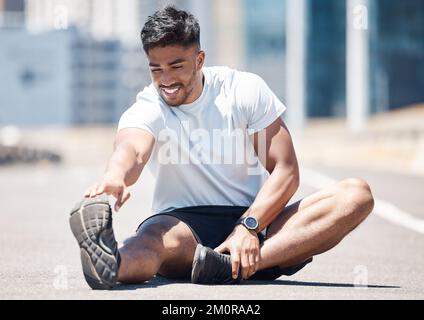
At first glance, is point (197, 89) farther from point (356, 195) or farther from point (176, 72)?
point (356, 195)

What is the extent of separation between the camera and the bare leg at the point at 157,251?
274 inches

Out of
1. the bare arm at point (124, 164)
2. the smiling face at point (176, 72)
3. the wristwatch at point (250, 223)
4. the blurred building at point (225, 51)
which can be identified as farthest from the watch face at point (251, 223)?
the blurred building at point (225, 51)

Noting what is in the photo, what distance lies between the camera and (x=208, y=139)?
7.31 meters

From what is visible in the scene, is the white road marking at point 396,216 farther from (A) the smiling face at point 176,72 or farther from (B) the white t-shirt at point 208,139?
(A) the smiling face at point 176,72

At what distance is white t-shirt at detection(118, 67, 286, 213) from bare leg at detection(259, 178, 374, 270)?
0.37 meters

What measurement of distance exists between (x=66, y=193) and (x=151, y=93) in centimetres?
1153

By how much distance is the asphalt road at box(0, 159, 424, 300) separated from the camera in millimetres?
6699

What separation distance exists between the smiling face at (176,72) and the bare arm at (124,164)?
0.80 feet

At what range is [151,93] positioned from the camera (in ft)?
23.9
